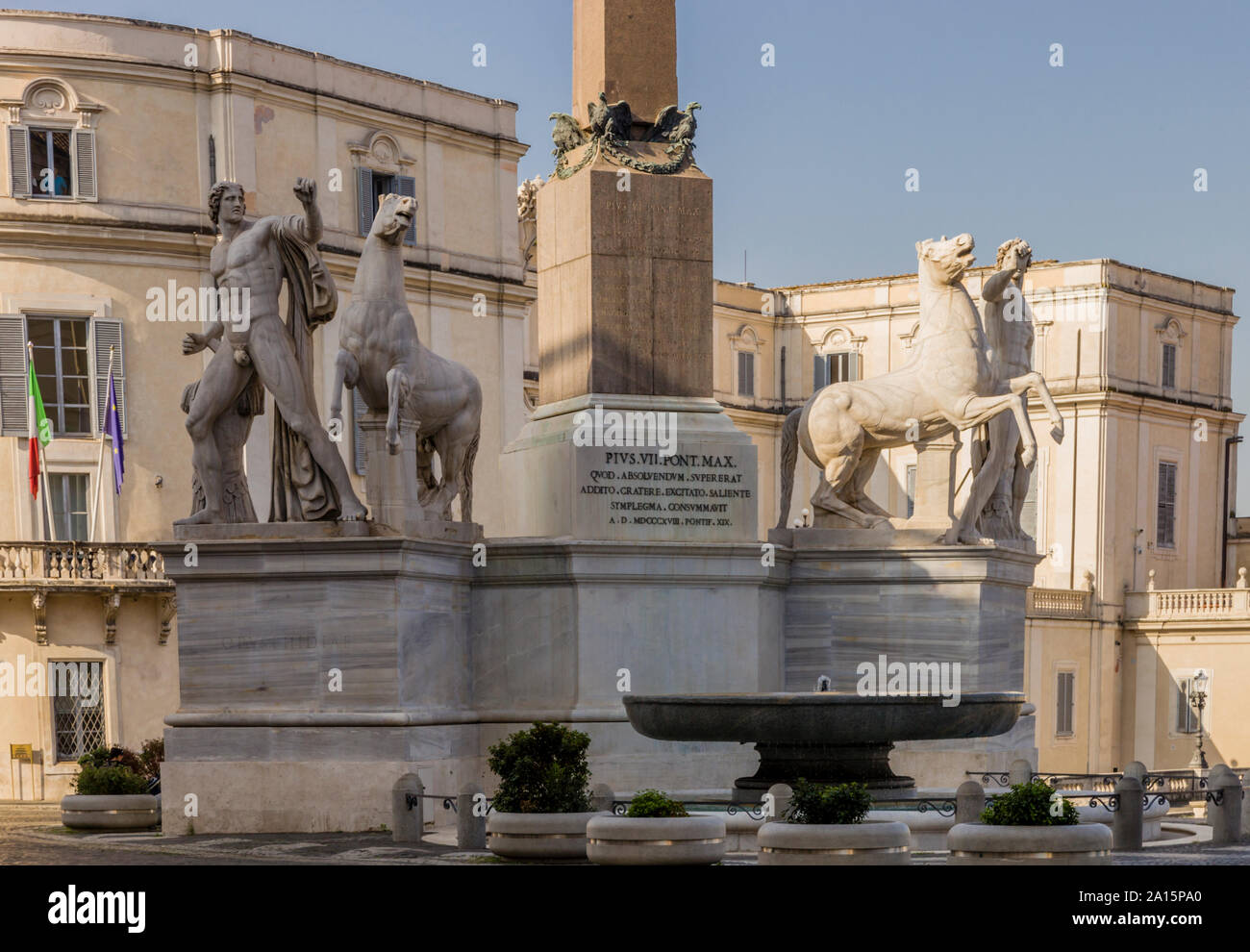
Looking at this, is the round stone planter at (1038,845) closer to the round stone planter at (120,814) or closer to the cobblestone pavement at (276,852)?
the cobblestone pavement at (276,852)

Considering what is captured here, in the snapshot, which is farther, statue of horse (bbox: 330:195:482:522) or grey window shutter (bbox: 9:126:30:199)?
grey window shutter (bbox: 9:126:30:199)

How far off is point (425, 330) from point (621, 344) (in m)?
28.7

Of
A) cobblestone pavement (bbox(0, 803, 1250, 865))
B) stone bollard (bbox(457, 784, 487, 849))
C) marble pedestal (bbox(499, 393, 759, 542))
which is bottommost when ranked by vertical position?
cobblestone pavement (bbox(0, 803, 1250, 865))

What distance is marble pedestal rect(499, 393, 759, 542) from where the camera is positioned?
2095 centimetres

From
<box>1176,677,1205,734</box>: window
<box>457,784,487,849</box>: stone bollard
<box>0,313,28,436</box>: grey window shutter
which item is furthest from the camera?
<box>1176,677,1205,734</box>: window

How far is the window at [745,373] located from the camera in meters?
66.9

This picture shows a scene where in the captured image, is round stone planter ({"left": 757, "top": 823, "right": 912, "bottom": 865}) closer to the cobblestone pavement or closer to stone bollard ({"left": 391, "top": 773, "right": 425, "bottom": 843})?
the cobblestone pavement

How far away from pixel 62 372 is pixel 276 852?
27747 millimetres

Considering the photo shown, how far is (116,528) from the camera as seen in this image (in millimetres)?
43312

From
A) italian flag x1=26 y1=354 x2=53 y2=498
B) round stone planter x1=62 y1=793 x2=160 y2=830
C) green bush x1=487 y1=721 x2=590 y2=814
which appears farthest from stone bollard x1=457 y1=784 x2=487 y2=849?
italian flag x1=26 y1=354 x2=53 y2=498

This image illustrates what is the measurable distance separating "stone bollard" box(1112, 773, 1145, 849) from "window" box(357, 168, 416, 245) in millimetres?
32113
